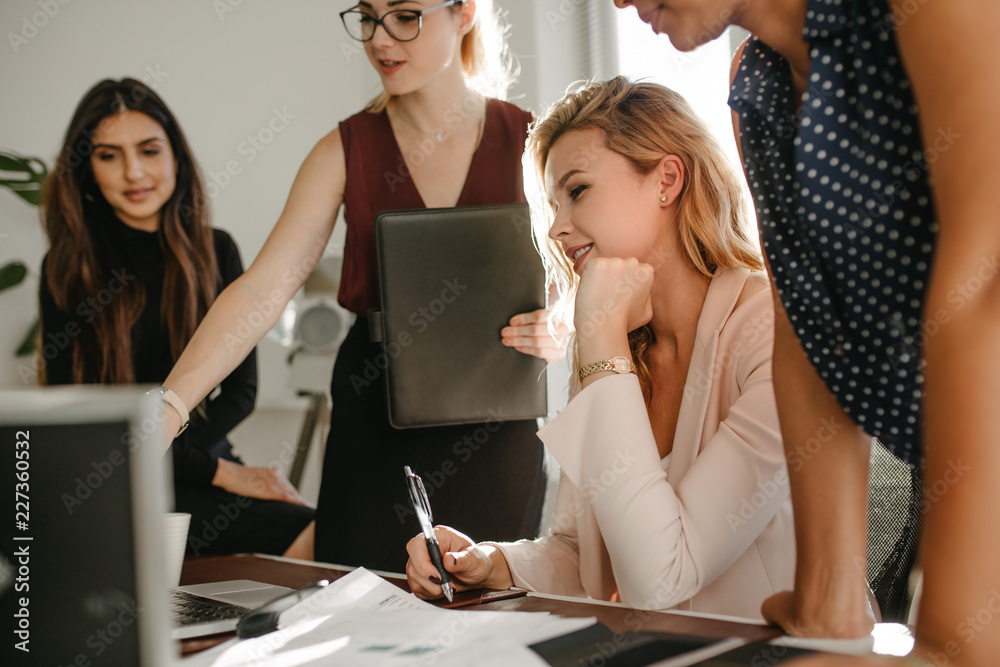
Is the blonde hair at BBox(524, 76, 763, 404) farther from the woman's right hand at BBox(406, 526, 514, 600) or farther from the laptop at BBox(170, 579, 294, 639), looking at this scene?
the laptop at BBox(170, 579, 294, 639)

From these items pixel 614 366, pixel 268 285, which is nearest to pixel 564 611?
pixel 614 366

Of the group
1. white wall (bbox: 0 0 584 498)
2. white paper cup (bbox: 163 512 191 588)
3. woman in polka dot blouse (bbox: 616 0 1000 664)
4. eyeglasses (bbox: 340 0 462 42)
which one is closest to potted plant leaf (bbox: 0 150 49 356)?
white wall (bbox: 0 0 584 498)

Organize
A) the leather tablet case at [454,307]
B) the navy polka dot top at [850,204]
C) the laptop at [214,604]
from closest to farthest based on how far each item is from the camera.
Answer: the navy polka dot top at [850,204], the laptop at [214,604], the leather tablet case at [454,307]

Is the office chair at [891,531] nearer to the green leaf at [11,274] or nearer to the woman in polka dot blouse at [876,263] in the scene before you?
the woman in polka dot blouse at [876,263]

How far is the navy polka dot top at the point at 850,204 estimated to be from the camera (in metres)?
0.58

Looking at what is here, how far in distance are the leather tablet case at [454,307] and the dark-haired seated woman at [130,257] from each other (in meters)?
0.80

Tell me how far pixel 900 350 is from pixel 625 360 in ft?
1.26

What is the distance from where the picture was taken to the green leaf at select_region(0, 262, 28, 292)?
2844 millimetres

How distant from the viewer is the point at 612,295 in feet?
3.59

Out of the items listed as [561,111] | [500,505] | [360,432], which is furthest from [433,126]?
[500,505]

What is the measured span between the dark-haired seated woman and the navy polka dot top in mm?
1623

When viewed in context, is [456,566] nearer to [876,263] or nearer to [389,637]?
[389,637]

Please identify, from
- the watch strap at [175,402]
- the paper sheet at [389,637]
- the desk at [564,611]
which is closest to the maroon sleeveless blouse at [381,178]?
the watch strap at [175,402]

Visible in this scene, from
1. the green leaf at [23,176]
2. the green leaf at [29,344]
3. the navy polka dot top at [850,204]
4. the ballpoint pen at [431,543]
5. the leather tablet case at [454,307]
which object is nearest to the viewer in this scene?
the navy polka dot top at [850,204]
